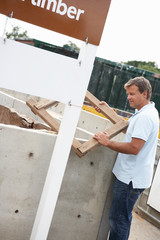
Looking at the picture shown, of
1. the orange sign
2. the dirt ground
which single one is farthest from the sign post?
the dirt ground

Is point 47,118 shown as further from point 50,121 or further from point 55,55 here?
point 55,55

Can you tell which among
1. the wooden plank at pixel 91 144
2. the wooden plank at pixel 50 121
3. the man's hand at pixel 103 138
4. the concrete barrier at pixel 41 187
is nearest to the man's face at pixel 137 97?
the wooden plank at pixel 91 144

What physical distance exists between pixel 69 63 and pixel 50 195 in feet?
3.39

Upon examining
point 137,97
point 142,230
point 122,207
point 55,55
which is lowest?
point 142,230

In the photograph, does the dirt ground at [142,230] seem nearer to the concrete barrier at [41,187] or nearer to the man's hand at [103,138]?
the concrete barrier at [41,187]

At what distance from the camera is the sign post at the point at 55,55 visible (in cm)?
200

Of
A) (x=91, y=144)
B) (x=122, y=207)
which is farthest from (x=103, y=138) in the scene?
(x=122, y=207)

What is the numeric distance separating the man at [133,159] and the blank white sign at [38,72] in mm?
1035

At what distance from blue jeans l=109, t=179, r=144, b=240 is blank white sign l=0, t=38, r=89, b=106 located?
4.96 feet

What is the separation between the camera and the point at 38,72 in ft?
6.82

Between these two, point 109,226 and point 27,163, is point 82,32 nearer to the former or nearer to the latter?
point 27,163

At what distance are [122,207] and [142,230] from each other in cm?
195

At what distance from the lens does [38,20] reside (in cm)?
201

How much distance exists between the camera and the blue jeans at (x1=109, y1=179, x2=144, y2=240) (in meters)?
3.25
